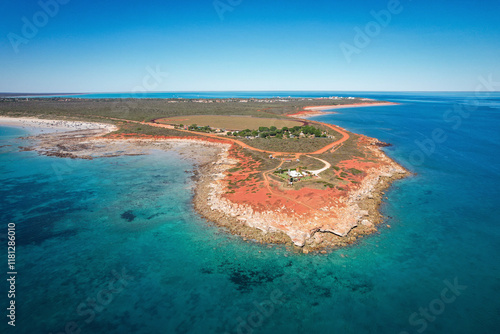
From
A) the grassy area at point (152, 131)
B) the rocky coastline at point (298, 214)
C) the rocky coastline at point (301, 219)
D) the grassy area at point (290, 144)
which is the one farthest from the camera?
the grassy area at point (152, 131)

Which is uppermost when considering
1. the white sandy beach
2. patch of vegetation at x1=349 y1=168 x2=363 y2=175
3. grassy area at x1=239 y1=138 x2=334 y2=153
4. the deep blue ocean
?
the white sandy beach

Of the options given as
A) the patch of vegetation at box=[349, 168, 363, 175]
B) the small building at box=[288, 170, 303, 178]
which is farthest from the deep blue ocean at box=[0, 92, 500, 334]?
the small building at box=[288, 170, 303, 178]

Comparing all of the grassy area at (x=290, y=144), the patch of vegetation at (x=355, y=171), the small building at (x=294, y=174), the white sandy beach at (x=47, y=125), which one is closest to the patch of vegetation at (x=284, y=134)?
the grassy area at (x=290, y=144)

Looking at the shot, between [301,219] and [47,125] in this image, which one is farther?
[47,125]

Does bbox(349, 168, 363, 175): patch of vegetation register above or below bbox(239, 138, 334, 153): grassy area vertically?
below

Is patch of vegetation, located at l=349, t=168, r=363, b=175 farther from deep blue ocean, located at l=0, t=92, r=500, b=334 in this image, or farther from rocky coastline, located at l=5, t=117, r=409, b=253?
deep blue ocean, located at l=0, t=92, r=500, b=334

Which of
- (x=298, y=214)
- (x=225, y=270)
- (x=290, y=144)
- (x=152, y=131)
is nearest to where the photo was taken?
(x=225, y=270)

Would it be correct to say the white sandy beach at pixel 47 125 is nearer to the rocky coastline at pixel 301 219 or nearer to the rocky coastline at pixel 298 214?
the rocky coastline at pixel 298 214

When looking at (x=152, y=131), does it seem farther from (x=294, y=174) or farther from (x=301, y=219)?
(x=301, y=219)

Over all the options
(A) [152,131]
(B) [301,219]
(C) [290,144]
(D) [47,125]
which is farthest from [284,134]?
(D) [47,125]

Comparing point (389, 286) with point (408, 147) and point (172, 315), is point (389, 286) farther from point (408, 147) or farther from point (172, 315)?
point (408, 147)
